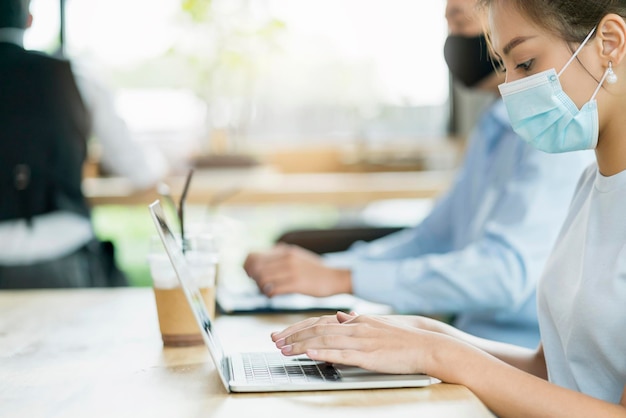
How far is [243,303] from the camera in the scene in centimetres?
175

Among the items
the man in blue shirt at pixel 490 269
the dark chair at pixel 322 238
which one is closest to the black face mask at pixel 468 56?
the man in blue shirt at pixel 490 269

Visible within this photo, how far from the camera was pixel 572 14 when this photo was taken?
1249 mm

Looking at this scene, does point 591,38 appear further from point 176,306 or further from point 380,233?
point 380,233

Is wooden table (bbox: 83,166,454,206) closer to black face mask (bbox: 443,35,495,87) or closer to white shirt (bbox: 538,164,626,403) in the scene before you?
black face mask (bbox: 443,35,495,87)

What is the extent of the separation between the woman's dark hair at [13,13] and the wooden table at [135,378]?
109 centimetres

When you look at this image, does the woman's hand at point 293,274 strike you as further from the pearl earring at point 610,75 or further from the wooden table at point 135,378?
the pearl earring at point 610,75

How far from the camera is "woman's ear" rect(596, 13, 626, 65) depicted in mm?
1223

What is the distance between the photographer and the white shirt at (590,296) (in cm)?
Result: 122

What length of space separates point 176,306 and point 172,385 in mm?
260

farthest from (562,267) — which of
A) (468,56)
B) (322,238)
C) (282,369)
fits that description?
(322,238)

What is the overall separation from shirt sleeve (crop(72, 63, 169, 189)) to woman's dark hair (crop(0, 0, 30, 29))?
24cm

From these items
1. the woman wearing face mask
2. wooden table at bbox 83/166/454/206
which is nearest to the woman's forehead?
the woman wearing face mask

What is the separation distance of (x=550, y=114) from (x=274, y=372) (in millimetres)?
540

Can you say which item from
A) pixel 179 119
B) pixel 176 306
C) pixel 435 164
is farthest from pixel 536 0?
pixel 179 119
